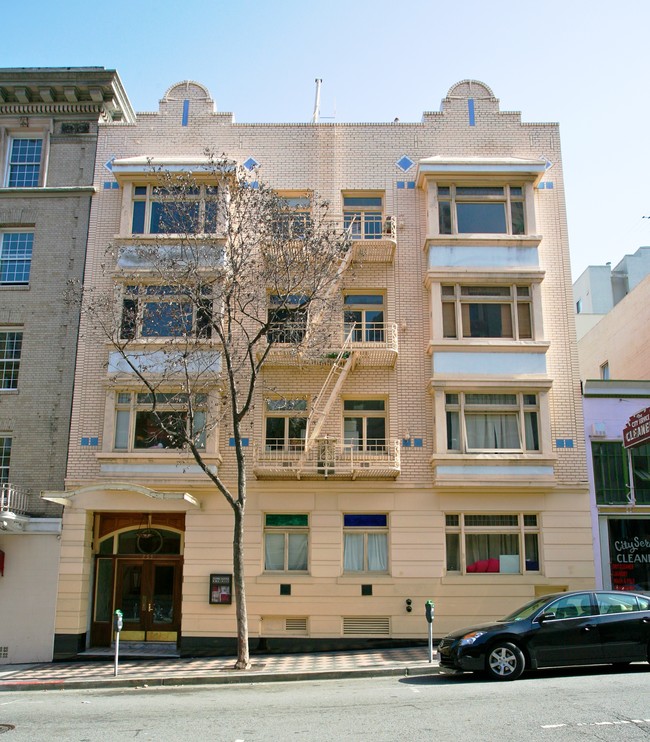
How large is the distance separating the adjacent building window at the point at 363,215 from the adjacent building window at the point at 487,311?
266cm

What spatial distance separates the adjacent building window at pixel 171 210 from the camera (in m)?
20.8

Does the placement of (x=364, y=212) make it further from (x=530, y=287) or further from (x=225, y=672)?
(x=225, y=672)

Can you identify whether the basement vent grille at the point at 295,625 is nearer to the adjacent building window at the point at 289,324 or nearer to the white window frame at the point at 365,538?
the white window frame at the point at 365,538

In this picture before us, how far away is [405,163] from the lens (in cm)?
2244

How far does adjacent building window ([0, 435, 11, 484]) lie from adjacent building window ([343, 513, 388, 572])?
9.22 meters

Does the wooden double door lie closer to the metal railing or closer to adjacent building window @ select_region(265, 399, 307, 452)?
the metal railing

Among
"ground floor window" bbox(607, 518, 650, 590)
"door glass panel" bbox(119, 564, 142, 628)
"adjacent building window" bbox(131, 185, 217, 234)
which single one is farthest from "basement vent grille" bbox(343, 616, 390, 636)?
"adjacent building window" bbox(131, 185, 217, 234)

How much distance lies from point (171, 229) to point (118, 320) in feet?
11.0

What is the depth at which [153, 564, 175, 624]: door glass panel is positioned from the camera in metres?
20.4

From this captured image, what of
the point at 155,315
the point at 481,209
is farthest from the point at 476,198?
the point at 155,315

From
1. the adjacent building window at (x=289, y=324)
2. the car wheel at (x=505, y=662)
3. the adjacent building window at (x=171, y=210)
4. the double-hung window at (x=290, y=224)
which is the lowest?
the car wheel at (x=505, y=662)

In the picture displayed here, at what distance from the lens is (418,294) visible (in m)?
21.5

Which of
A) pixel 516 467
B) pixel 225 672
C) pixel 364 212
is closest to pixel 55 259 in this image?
pixel 364 212

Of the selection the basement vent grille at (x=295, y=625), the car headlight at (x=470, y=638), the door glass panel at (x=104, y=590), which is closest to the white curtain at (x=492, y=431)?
the basement vent grille at (x=295, y=625)
